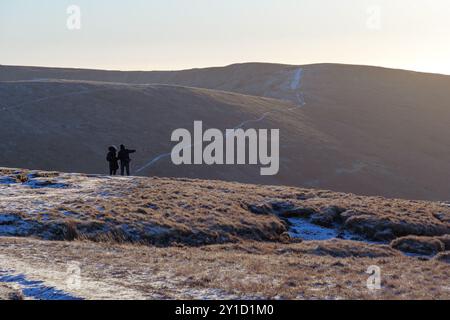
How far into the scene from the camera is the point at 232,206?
3123 cm

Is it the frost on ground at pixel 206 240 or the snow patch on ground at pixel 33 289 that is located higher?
the snow patch on ground at pixel 33 289

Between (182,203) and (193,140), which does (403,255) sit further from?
(193,140)

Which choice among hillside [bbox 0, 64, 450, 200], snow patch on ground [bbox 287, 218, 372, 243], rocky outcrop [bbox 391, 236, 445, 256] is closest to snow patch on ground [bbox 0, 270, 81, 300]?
snow patch on ground [bbox 287, 218, 372, 243]

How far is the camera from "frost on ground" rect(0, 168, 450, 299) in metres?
14.2

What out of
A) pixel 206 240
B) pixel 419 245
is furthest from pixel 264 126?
pixel 206 240

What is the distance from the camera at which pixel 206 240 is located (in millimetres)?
25156

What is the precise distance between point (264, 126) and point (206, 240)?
66810mm

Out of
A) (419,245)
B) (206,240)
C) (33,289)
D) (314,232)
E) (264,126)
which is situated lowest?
(314,232)

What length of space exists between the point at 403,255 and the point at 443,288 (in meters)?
10.2

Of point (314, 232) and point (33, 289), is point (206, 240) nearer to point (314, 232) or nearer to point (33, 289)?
point (314, 232)

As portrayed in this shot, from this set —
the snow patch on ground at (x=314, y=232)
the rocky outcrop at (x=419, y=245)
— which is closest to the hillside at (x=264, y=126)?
the snow patch on ground at (x=314, y=232)

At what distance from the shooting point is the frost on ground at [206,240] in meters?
14.2

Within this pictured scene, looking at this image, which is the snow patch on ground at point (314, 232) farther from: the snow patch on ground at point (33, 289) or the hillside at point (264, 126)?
the hillside at point (264, 126)

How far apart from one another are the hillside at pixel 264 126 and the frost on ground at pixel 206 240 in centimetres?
3265
